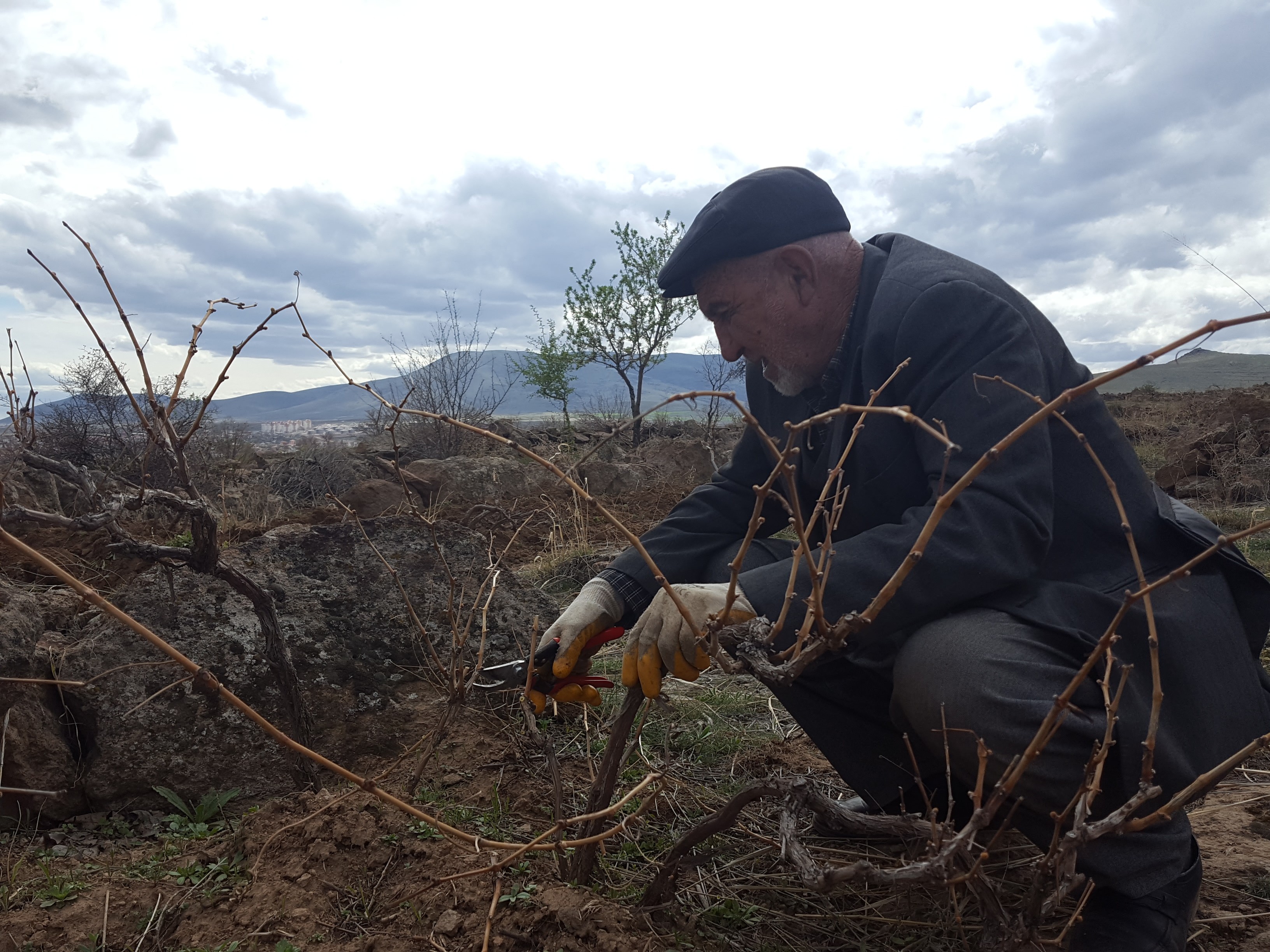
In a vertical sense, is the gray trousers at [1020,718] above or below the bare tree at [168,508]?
below

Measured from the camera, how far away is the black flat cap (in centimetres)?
213

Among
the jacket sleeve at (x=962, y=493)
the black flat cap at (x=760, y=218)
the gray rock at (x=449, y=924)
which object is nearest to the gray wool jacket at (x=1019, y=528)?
the jacket sleeve at (x=962, y=493)

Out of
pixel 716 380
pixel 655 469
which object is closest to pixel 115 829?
pixel 655 469

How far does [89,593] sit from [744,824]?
67.7 inches

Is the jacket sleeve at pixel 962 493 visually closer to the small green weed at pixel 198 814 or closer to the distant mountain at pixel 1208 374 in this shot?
the small green weed at pixel 198 814

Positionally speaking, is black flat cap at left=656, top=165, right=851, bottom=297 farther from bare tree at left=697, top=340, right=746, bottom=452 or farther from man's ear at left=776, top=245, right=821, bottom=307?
bare tree at left=697, top=340, right=746, bottom=452

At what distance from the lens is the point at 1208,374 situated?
62969 mm

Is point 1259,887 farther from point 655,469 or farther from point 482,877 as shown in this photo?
point 655,469

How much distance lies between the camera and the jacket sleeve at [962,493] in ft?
5.25

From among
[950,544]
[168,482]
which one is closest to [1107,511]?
[950,544]

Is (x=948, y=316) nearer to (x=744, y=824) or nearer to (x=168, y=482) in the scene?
(x=744, y=824)

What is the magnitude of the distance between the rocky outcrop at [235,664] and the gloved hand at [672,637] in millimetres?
650

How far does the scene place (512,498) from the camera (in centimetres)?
821

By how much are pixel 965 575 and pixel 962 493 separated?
172mm
